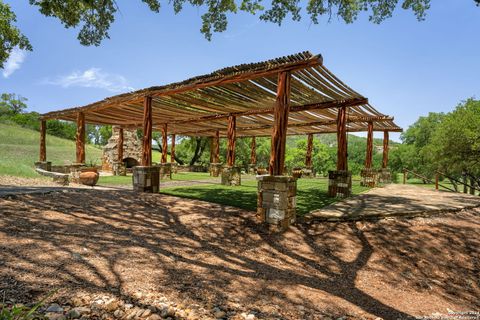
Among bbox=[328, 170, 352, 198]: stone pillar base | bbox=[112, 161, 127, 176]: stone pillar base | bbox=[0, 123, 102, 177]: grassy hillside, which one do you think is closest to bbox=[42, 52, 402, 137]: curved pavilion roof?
bbox=[328, 170, 352, 198]: stone pillar base

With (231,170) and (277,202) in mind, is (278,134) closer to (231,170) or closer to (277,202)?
(277,202)

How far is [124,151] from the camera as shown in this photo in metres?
19.8

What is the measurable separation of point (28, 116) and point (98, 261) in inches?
2186

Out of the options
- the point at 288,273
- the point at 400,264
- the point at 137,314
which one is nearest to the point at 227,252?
the point at 288,273

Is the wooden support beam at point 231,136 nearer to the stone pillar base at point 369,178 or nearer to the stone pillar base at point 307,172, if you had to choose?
the stone pillar base at point 369,178

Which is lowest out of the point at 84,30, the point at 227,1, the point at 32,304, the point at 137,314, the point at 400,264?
the point at 400,264

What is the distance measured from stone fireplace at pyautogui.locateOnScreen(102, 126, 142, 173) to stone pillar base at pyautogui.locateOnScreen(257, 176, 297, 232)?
14.6 metres

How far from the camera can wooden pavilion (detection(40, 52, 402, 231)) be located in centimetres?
580

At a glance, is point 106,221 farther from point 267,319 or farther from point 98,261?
point 267,319

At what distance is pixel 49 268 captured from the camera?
276cm

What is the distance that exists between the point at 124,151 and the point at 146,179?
12830 millimetres

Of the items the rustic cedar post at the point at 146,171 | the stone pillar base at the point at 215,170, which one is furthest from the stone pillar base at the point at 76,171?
the stone pillar base at the point at 215,170

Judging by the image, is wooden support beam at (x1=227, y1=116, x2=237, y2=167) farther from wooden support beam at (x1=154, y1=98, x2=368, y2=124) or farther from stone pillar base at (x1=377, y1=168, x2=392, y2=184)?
stone pillar base at (x1=377, y1=168, x2=392, y2=184)

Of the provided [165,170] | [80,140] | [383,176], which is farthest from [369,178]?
[80,140]
